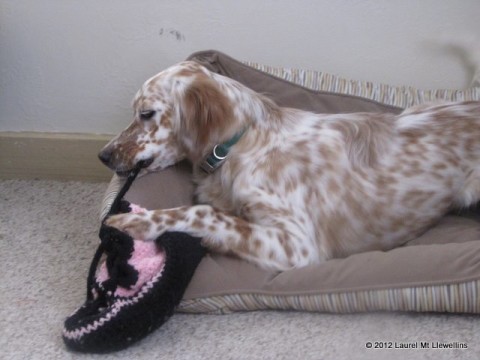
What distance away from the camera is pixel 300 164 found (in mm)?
1999

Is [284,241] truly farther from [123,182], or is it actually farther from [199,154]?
[123,182]

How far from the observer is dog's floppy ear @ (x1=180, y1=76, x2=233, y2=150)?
202 cm

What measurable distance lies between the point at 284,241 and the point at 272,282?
6.5 inches

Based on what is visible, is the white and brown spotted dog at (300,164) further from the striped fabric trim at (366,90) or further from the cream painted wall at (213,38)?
the cream painted wall at (213,38)

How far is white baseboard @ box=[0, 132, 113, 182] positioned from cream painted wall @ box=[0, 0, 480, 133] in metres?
0.20

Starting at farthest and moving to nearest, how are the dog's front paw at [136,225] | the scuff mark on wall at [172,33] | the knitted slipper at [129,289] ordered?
the scuff mark on wall at [172,33] → the dog's front paw at [136,225] → the knitted slipper at [129,289]

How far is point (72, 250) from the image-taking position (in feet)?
7.22

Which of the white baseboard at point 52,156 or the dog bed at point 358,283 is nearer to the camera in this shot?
the dog bed at point 358,283

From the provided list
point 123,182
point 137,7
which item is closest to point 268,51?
point 137,7

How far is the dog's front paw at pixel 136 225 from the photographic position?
179 centimetres

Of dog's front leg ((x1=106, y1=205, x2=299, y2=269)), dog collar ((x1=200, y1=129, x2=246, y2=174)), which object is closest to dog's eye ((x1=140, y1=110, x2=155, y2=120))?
dog collar ((x1=200, y1=129, x2=246, y2=174))

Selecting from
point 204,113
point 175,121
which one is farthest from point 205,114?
point 175,121

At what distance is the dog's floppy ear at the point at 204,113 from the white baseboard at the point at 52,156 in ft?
3.02

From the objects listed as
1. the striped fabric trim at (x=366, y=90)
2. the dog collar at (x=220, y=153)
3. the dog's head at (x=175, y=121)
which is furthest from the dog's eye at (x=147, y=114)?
the striped fabric trim at (x=366, y=90)
